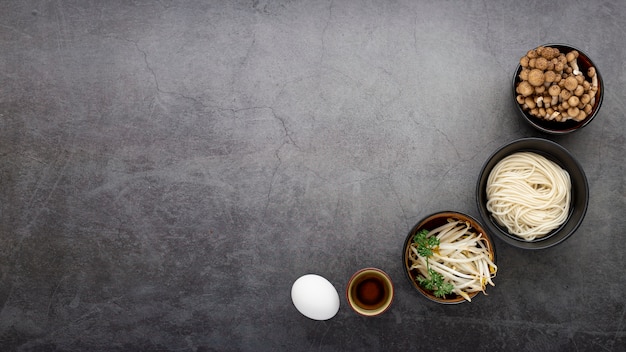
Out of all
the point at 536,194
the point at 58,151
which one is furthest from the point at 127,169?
the point at 536,194

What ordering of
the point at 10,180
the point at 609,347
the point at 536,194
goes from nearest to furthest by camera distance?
the point at 536,194 < the point at 609,347 < the point at 10,180

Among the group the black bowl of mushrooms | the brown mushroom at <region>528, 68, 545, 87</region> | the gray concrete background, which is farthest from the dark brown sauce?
the brown mushroom at <region>528, 68, 545, 87</region>

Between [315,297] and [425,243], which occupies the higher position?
[425,243]

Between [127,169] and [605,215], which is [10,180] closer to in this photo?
[127,169]

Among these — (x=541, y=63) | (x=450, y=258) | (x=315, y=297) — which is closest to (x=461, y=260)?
(x=450, y=258)

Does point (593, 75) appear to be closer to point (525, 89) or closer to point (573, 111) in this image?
point (573, 111)

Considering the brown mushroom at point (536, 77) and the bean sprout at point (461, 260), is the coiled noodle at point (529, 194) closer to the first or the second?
the bean sprout at point (461, 260)

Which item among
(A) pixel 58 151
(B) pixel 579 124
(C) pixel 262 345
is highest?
(B) pixel 579 124
